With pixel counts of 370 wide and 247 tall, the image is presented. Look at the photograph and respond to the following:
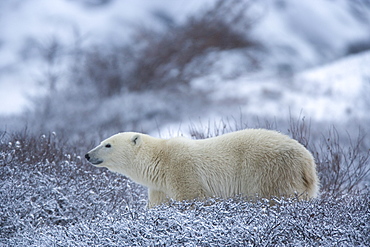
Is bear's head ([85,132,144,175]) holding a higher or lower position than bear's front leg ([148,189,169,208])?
higher

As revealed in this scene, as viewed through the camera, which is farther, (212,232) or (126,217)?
(126,217)

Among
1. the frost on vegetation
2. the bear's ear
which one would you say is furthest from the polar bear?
the frost on vegetation

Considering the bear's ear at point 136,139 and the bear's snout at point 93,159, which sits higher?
the bear's ear at point 136,139

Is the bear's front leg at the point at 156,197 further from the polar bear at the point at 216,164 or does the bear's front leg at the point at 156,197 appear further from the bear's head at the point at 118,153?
the bear's head at the point at 118,153

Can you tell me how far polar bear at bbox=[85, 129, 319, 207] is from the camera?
12.9 ft

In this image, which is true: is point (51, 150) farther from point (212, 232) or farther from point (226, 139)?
point (212, 232)

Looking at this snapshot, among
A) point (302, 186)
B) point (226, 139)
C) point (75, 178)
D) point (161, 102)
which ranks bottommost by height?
point (161, 102)

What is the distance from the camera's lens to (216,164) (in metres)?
4.16

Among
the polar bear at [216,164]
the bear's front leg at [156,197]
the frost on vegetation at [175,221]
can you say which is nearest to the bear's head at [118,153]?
the polar bear at [216,164]

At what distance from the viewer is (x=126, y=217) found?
345 centimetres

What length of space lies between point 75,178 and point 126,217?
5.82ft

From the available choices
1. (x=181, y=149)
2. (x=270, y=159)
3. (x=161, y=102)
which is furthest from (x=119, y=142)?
(x=161, y=102)

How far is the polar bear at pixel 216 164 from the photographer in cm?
393

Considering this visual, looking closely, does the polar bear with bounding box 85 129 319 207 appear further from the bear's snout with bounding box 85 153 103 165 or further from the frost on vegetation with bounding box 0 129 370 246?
the frost on vegetation with bounding box 0 129 370 246
